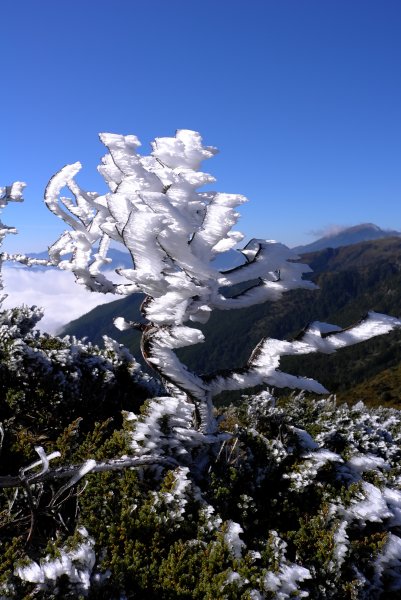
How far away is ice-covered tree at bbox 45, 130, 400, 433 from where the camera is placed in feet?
13.1

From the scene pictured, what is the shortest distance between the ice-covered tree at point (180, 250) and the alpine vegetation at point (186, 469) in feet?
0.05

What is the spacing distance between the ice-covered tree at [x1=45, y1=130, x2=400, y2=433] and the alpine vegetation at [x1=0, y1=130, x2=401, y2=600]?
1 centimetres

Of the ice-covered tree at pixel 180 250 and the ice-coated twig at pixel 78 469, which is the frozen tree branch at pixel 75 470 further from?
the ice-covered tree at pixel 180 250

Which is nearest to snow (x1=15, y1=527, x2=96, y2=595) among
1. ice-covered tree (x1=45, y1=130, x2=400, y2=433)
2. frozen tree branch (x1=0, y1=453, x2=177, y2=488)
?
frozen tree branch (x1=0, y1=453, x2=177, y2=488)

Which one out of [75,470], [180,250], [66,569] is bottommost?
[66,569]

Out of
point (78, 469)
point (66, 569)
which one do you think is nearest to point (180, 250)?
point (78, 469)

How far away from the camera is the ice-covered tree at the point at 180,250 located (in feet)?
13.1

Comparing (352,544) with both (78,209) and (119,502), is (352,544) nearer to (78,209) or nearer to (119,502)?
(119,502)

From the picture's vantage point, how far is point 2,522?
533 cm

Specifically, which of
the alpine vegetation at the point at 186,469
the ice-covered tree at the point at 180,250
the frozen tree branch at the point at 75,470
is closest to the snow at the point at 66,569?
the alpine vegetation at the point at 186,469

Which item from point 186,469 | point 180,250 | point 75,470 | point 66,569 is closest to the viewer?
point 180,250

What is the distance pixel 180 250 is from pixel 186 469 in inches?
115

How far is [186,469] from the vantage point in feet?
18.4

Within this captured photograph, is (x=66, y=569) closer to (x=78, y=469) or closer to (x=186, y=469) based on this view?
(x=78, y=469)
